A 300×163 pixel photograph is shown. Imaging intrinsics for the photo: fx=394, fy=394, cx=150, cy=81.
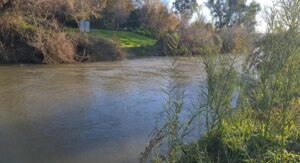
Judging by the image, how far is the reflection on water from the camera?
23.7ft

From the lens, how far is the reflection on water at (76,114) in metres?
7.24

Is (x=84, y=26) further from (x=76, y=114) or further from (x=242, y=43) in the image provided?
(x=242, y=43)

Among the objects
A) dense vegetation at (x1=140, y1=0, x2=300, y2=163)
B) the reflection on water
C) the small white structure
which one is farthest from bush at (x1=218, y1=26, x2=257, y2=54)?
the small white structure

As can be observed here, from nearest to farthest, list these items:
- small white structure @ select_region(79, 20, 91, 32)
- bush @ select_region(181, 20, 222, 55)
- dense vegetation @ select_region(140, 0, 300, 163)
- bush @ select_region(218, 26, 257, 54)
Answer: dense vegetation @ select_region(140, 0, 300, 163) < bush @ select_region(181, 20, 222, 55) < bush @ select_region(218, 26, 257, 54) < small white structure @ select_region(79, 20, 91, 32)

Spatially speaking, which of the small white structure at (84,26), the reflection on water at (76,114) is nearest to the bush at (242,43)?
the reflection on water at (76,114)

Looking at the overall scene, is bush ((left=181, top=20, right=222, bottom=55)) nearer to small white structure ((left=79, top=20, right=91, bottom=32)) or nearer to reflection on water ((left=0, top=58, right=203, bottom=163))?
reflection on water ((left=0, top=58, right=203, bottom=163))

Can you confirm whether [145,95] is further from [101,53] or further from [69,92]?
[101,53]

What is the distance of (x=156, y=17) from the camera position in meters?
46.7

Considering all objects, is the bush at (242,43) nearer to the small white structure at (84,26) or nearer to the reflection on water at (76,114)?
the reflection on water at (76,114)

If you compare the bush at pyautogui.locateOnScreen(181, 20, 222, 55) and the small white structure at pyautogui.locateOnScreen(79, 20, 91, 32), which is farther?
the small white structure at pyautogui.locateOnScreen(79, 20, 91, 32)

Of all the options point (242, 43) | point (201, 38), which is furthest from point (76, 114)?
point (242, 43)

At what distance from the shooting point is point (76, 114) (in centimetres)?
1021

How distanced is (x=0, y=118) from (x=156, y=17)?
3832 cm

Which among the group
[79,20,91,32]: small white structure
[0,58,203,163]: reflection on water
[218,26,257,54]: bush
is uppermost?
[79,20,91,32]: small white structure
